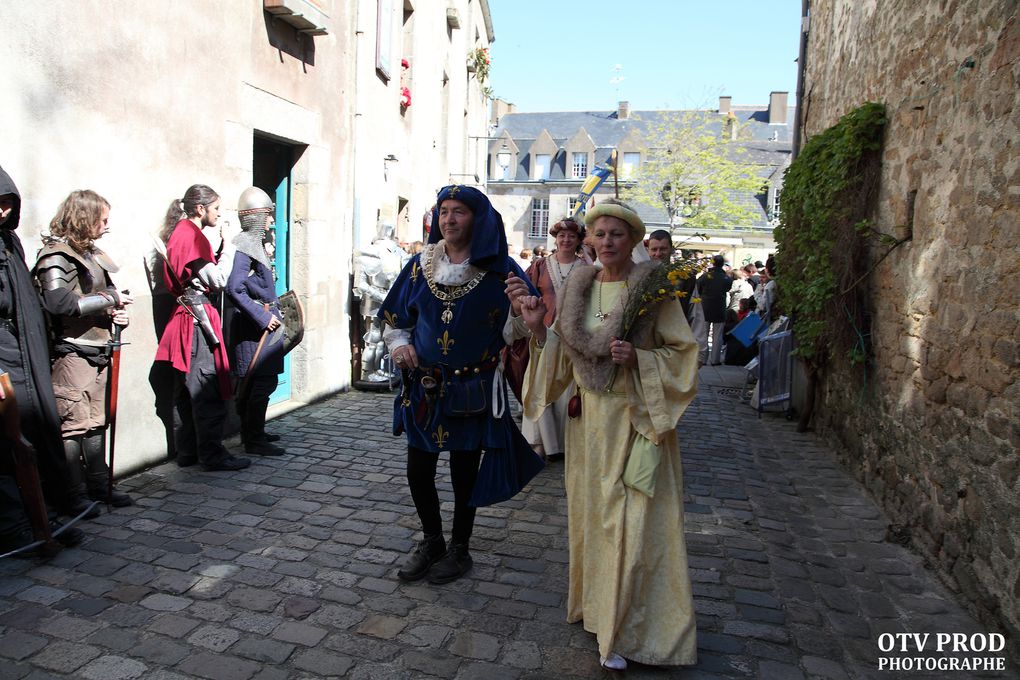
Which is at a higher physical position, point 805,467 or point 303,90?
point 303,90

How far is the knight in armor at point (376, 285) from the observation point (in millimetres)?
8281

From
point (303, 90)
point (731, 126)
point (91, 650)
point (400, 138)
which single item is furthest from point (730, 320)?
point (731, 126)

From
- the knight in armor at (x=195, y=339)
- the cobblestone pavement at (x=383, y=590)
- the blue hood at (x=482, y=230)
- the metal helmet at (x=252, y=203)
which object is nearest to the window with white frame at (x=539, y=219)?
the metal helmet at (x=252, y=203)

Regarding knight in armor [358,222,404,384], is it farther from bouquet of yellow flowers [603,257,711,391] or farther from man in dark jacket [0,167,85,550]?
bouquet of yellow flowers [603,257,711,391]

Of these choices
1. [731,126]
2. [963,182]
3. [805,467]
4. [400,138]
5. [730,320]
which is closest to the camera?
[963,182]

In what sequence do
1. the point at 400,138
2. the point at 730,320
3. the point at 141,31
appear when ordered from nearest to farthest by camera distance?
the point at 141,31, the point at 400,138, the point at 730,320

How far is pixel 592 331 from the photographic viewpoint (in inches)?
117

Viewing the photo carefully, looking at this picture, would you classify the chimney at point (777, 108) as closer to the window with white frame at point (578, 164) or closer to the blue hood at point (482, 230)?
the window with white frame at point (578, 164)

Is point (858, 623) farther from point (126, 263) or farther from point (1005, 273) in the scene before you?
point (126, 263)

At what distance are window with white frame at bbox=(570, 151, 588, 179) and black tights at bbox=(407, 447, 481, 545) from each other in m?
42.5

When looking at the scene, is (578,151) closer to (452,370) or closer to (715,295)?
(715,295)

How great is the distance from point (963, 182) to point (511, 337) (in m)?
2.60

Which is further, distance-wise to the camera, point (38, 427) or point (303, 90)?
point (303, 90)

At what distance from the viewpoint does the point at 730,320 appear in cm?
1414
